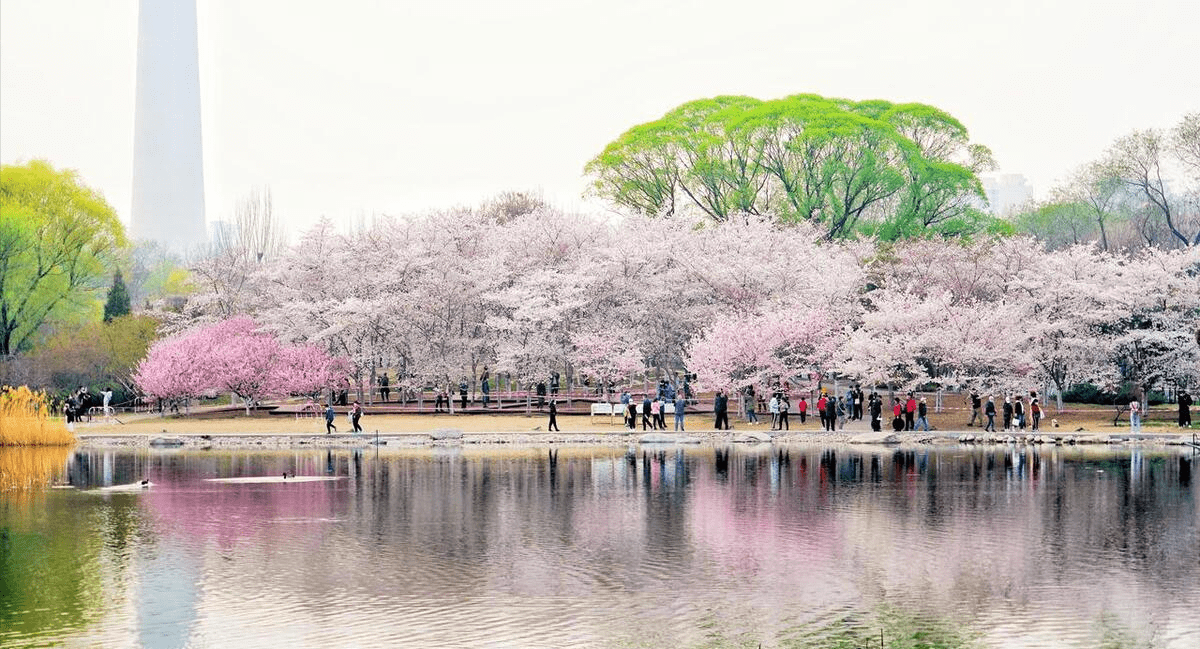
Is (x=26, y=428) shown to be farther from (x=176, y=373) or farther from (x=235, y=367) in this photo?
(x=235, y=367)

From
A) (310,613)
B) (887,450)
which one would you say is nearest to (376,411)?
(887,450)

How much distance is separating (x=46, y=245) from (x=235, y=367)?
80.9ft

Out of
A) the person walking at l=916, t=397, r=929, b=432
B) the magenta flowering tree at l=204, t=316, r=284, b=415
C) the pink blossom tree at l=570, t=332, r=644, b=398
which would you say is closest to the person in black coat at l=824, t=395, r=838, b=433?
the person walking at l=916, t=397, r=929, b=432

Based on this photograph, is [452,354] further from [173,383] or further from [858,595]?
[858,595]

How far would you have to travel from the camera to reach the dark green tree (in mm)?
86312

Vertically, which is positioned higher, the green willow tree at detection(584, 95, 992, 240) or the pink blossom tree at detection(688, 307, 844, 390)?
the green willow tree at detection(584, 95, 992, 240)

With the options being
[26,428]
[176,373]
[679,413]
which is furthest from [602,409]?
[26,428]

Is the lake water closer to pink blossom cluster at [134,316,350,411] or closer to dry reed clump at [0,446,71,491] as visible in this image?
dry reed clump at [0,446,71,491]

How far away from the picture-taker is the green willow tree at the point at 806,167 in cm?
8869

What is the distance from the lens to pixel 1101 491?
34594mm

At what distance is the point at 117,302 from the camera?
87.0 metres

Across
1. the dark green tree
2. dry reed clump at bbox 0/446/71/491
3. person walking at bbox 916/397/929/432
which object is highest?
the dark green tree

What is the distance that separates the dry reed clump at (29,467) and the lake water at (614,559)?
1312 mm

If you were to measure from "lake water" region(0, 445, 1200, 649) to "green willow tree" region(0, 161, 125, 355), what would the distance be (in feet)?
156
